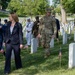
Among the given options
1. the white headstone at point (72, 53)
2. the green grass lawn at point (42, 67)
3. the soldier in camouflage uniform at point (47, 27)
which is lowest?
the green grass lawn at point (42, 67)

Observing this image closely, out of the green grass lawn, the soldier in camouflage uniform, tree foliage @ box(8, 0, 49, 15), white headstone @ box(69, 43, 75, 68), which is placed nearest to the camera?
the green grass lawn

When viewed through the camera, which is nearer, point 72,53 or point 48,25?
point 72,53

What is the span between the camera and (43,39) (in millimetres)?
13289

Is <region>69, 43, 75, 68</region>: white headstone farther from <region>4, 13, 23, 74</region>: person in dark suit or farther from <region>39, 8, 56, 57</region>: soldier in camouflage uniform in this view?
<region>39, 8, 56, 57</region>: soldier in camouflage uniform

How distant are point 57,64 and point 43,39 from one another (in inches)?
72.8

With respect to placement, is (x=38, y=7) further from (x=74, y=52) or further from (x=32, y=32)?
(x=74, y=52)

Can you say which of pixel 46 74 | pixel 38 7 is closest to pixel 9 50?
pixel 46 74

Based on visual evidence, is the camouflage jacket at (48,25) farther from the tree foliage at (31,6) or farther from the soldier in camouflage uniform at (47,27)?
the tree foliage at (31,6)

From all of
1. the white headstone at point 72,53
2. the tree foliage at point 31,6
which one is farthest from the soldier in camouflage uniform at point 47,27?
the tree foliage at point 31,6

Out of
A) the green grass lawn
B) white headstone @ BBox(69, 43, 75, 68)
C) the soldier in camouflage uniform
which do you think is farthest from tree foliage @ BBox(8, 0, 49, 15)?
white headstone @ BBox(69, 43, 75, 68)

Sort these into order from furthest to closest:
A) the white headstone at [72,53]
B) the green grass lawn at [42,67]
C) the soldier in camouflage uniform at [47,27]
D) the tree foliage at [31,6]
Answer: the tree foliage at [31,6], the soldier in camouflage uniform at [47,27], the white headstone at [72,53], the green grass lawn at [42,67]

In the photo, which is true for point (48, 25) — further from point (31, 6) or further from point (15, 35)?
point (31, 6)

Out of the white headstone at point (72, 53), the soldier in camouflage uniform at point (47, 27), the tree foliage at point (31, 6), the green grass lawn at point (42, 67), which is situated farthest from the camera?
the tree foliage at point (31, 6)

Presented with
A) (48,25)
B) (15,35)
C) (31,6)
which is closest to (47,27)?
(48,25)
